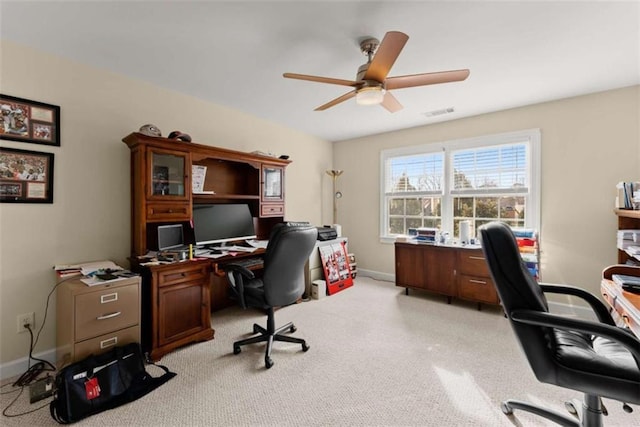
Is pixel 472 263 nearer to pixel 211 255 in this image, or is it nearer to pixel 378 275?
pixel 378 275

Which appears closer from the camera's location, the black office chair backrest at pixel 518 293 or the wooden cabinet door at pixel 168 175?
the black office chair backrest at pixel 518 293

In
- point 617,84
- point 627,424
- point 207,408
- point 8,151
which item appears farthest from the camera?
point 617,84

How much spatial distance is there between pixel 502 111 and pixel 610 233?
5.75ft

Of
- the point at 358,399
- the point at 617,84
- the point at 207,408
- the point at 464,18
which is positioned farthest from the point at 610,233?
the point at 207,408

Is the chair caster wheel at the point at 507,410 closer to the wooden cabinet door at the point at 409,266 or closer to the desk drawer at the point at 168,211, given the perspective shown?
the wooden cabinet door at the point at 409,266

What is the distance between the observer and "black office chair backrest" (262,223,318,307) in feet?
6.93

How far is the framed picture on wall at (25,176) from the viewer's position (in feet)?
6.40

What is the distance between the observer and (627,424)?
1.51 m

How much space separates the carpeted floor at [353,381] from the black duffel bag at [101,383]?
0.06m

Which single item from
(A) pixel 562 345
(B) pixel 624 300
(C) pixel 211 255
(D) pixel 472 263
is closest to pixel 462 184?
(D) pixel 472 263

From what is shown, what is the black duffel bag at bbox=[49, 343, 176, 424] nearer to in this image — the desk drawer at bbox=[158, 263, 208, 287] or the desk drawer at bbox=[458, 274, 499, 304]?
the desk drawer at bbox=[158, 263, 208, 287]

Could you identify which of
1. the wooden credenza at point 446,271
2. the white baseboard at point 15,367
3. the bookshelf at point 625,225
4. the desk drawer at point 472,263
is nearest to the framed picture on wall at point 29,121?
the white baseboard at point 15,367

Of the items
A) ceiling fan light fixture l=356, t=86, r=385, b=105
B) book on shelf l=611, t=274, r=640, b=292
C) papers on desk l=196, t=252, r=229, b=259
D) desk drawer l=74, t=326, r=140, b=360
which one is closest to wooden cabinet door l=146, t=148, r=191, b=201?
papers on desk l=196, t=252, r=229, b=259

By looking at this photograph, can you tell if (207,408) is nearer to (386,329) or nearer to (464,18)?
(386,329)
